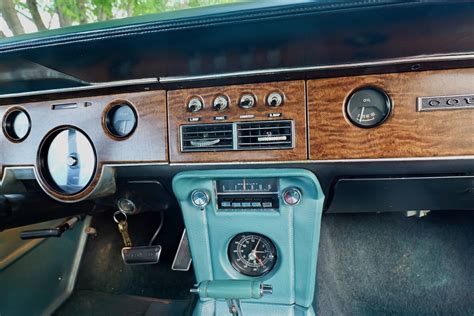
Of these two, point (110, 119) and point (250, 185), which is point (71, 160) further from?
point (250, 185)

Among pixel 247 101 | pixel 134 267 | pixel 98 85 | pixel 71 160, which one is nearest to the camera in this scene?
pixel 247 101

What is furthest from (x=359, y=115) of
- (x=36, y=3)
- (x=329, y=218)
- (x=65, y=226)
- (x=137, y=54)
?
(x=36, y=3)

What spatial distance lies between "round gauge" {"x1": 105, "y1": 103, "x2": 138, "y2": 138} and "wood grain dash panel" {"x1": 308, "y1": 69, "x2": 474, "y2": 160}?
66cm

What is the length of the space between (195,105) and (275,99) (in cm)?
28

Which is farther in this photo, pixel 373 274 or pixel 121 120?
pixel 373 274

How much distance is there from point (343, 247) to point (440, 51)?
4.16ft

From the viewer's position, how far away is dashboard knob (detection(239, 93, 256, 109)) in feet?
3.93

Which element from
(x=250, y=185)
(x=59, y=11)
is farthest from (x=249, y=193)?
(x=59, y=11)

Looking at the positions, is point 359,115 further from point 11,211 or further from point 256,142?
point 11,211

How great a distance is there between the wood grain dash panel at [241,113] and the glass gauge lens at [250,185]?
130mm

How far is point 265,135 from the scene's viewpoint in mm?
1206

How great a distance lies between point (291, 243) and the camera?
1396 mm

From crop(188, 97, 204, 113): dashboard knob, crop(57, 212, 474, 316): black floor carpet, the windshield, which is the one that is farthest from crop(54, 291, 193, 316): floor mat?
the windshield

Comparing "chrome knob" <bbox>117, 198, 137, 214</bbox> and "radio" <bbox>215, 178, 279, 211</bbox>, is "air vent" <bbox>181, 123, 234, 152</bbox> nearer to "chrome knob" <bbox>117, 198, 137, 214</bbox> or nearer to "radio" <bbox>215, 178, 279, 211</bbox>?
"radio" <bbox>215, 178, 279, 211</bbox>
